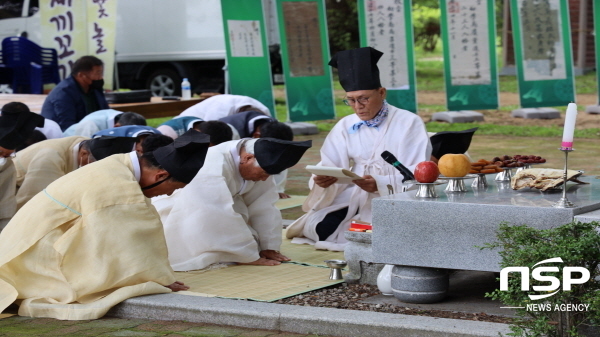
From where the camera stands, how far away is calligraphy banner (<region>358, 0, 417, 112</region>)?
1316cm

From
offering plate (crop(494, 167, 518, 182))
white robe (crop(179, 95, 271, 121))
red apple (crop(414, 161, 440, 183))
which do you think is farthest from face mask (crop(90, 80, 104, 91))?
red apple (crop(414, 161, 440, 183))

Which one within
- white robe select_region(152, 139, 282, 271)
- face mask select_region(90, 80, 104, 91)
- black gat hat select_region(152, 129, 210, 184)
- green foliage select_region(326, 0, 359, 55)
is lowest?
white robe select_region(152, 139, 282, 271)

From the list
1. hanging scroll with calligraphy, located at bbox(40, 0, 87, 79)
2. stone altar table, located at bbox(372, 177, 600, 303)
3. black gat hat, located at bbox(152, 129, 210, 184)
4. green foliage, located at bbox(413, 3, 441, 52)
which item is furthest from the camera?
green foliage, located at bbox(413, 3, 441, 52)

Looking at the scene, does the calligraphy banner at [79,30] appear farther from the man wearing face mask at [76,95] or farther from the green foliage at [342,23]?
the green foliage at [342,23]

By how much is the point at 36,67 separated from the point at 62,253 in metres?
8.13

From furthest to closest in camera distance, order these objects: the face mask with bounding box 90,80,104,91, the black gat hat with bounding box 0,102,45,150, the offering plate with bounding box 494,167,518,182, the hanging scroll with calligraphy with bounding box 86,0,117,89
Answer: the hanging scroll with calligraphy with bounding box 86,0,117,89 → the face mask with bounding box 90,80,104,91 → the black gat hat with bounding box 0,102,45,150 → the offering plate with bounding box 494,167,518,182

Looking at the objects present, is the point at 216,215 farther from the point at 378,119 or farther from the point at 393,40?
the point at 393,40

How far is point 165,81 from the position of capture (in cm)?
1595

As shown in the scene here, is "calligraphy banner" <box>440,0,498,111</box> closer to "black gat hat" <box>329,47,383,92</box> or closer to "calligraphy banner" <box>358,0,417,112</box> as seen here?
"calligraphy banner" <box>358,0,417,112</box>

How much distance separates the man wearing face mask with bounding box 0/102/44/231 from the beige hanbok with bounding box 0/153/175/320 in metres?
1.31

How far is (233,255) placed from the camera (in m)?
5.77

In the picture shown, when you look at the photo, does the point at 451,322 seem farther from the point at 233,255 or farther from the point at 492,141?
the point at 492,141

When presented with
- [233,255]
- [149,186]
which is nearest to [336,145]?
[233,255]

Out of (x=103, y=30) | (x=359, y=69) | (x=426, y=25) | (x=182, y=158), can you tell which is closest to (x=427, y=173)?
(x=182, y=158)
